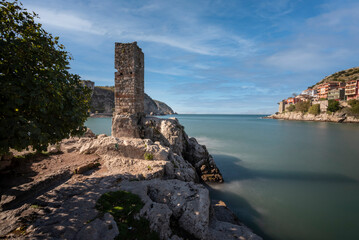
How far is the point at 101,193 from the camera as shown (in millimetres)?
5332

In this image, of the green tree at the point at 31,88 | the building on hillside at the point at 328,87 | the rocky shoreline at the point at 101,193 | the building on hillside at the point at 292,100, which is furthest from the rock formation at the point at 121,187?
the building on hillside at the point at 292,100

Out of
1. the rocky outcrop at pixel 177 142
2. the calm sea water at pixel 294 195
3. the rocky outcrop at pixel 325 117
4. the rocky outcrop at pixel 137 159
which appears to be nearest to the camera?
the rocky outcrop at pixel 137 159

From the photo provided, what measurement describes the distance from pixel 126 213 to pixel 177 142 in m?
8.05

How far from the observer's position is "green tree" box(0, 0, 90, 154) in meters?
3.51

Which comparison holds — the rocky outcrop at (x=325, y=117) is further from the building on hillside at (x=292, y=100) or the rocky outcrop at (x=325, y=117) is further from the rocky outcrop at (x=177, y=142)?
the rocky outcrop at (x=177, y=142)

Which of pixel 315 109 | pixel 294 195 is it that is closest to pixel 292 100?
pixel 315 109

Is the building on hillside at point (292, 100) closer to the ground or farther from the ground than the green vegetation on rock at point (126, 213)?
farther from the ground

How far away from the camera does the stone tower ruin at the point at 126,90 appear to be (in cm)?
1077

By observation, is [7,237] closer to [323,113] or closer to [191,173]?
[191,173]

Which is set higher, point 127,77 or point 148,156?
point 127,77

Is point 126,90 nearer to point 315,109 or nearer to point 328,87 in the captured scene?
point 315,109

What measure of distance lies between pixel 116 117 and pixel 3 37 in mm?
7374

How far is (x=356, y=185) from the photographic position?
11867mm

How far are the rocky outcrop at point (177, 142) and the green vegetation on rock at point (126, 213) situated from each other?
678 cm
